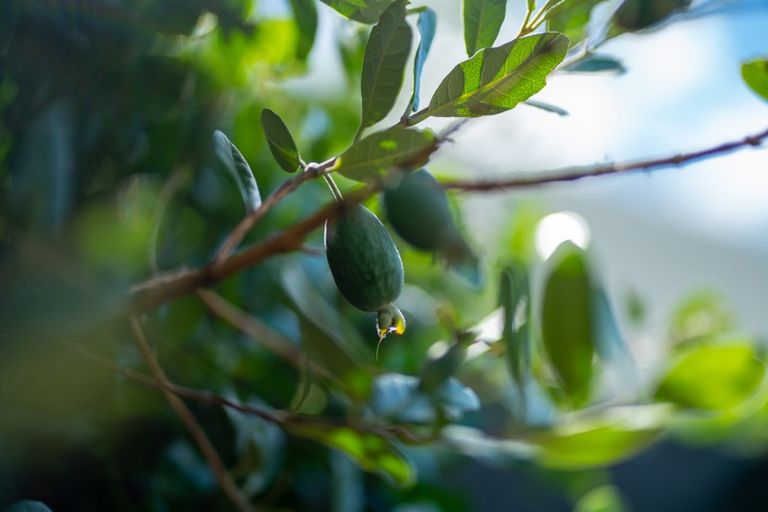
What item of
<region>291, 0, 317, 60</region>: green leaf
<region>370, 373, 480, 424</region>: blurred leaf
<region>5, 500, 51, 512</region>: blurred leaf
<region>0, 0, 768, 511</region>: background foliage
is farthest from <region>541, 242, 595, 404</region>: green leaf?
<region>5, 500, 51, 512</region>: blurred leaf

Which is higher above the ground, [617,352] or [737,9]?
[737,9]

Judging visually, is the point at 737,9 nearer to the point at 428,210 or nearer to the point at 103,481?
the point at 428,210

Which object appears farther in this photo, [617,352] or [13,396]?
[617,352]

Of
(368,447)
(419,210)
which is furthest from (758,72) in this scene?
(368,447)

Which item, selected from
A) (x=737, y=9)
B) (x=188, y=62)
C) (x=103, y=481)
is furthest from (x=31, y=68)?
(x=737, y=9)

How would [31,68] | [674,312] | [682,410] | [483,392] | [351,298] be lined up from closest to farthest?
1. [351,298]
2. [31,68]
3. [682,410]
4. [483,392]
5. [674,312]

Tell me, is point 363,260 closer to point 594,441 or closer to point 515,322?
point 515,322

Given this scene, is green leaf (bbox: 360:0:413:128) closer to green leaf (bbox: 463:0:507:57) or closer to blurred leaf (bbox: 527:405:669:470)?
green leaf (bbox: 463:0:507:57)
